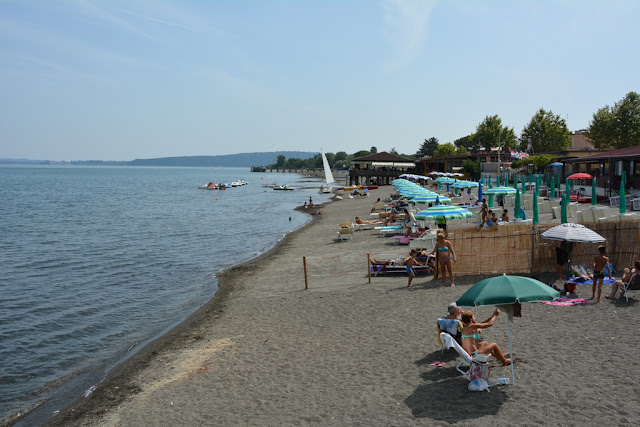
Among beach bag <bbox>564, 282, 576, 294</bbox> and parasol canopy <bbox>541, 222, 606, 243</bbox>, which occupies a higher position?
parasol canopy <bbox>541, 222, 606, 243</bbox>

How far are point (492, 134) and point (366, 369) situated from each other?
90.7m

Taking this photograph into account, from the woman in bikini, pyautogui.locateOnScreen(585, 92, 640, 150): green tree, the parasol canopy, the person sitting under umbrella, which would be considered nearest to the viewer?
the person sitting under umbrella

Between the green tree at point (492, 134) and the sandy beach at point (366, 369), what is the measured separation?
276 feet

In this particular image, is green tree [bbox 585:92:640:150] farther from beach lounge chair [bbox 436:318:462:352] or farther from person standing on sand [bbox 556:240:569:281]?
beach lounge chair [bbox 436:318:462:352]

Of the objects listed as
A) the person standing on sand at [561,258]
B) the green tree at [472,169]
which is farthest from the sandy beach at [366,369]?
the green tree at [472,169]

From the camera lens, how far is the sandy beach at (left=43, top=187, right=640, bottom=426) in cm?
766

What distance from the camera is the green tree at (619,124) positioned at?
64.3 metres

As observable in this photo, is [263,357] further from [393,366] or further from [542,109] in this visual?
[542,109]

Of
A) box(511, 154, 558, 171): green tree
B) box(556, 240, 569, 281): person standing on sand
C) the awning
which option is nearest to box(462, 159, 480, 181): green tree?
box(511, 154, 558, 171): green tree

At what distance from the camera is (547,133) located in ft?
257

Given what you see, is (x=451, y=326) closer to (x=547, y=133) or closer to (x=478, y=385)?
(x=478, y=385)

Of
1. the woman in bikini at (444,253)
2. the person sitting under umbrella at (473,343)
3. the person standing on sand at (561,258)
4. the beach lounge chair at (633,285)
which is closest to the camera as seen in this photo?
the person sitting under umbrella at (473,343)

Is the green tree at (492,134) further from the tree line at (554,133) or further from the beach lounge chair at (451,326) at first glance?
the beach lounge chair at (451,326)

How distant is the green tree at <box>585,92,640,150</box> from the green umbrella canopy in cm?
6669
